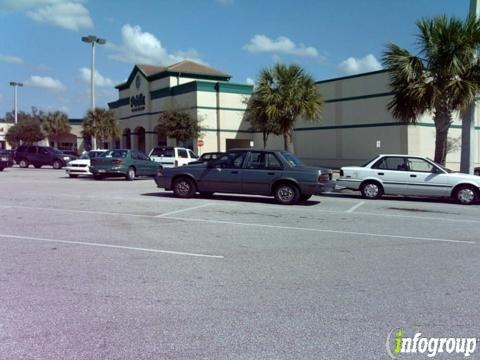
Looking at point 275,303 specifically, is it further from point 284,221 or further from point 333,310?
point 284,221

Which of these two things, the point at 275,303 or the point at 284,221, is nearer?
the point at 275,303

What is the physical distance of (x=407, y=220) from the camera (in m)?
11.9

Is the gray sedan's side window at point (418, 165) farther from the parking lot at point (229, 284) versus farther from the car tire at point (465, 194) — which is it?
the parking lot at point (229, 284)

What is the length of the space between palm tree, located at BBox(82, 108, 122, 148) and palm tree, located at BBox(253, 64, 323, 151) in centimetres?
2550

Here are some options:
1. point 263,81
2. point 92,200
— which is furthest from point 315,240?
point 263,81

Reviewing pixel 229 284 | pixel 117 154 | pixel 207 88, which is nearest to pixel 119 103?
pixel 207 88

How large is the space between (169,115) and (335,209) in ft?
92.2

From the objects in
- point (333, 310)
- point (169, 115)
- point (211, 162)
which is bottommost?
point (333, 310)

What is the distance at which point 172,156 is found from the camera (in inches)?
1156

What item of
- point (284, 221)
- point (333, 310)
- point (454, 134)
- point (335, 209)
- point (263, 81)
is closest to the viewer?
point (333, 310)

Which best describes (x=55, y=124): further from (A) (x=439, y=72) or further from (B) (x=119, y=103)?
(A) (x=439, y=72)

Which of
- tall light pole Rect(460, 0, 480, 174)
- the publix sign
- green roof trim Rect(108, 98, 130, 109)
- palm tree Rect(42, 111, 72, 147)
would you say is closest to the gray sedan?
tall light pole Rect(460, 0, 480, 174)

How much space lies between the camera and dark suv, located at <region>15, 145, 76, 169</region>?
37750mm

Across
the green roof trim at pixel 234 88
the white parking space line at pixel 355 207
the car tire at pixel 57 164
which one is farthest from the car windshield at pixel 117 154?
the green roof trim at pixel 234 88
